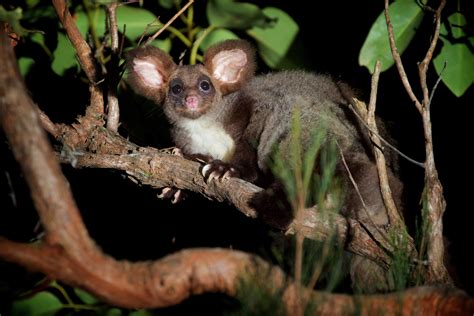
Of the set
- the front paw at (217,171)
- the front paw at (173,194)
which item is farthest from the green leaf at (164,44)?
the front paw at (217,171)

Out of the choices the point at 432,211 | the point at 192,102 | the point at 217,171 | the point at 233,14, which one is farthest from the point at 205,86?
the point at 432,211

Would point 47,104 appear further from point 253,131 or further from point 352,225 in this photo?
point 352,225

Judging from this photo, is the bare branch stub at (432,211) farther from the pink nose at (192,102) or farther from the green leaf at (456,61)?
the pink nose at (192,102)

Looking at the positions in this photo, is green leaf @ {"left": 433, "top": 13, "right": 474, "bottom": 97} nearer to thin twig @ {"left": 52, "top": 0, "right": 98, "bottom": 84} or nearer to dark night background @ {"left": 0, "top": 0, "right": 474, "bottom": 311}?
dark night background @ {"left": 0, "top": 0, "right": 474, "bottom": 311}

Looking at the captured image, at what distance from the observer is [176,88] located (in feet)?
14.2

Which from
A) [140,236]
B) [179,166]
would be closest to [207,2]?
[179,166]

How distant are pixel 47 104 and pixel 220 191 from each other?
2.43 metres

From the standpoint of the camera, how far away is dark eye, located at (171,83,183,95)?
4309 millimetres

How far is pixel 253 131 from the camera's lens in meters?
3.76

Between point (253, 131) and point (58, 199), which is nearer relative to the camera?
point (58, 199)

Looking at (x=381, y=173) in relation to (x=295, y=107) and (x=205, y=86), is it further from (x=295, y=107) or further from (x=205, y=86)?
(x=205, y=86)

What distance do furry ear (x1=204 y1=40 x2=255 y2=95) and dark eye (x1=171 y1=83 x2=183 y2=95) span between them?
262 millimetres

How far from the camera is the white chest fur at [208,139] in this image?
400cm

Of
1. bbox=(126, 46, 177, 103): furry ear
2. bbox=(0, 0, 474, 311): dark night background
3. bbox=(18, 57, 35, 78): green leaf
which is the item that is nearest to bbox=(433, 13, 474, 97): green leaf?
Answer: bbox=(0, 0, 474, 311): dark night background
